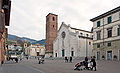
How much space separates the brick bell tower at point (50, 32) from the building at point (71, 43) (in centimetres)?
433

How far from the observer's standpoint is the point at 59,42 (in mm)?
68750

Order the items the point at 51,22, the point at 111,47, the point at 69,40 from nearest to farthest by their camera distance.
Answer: the point at 111,47 < the point at 69,40 < the point at 51,22

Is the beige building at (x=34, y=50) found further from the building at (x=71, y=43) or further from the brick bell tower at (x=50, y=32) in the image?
the building at (x=71, y=43)

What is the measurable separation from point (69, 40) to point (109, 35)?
25.6 metres

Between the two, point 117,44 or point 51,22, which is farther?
point 51,22

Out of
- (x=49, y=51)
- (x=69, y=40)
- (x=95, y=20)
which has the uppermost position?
(x=95, y=20)

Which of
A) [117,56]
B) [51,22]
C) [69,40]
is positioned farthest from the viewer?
[51,22]

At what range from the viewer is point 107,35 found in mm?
38844

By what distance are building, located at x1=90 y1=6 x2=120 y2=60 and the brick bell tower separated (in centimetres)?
3385

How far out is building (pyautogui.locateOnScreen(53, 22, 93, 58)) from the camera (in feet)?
190

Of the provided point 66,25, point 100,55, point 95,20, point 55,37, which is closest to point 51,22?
point 55,37

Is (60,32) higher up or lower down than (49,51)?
higher up

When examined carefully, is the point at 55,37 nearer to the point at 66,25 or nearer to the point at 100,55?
the point at 66,25

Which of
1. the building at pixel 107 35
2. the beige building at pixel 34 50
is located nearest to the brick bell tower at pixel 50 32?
the building at pixel 107 35
